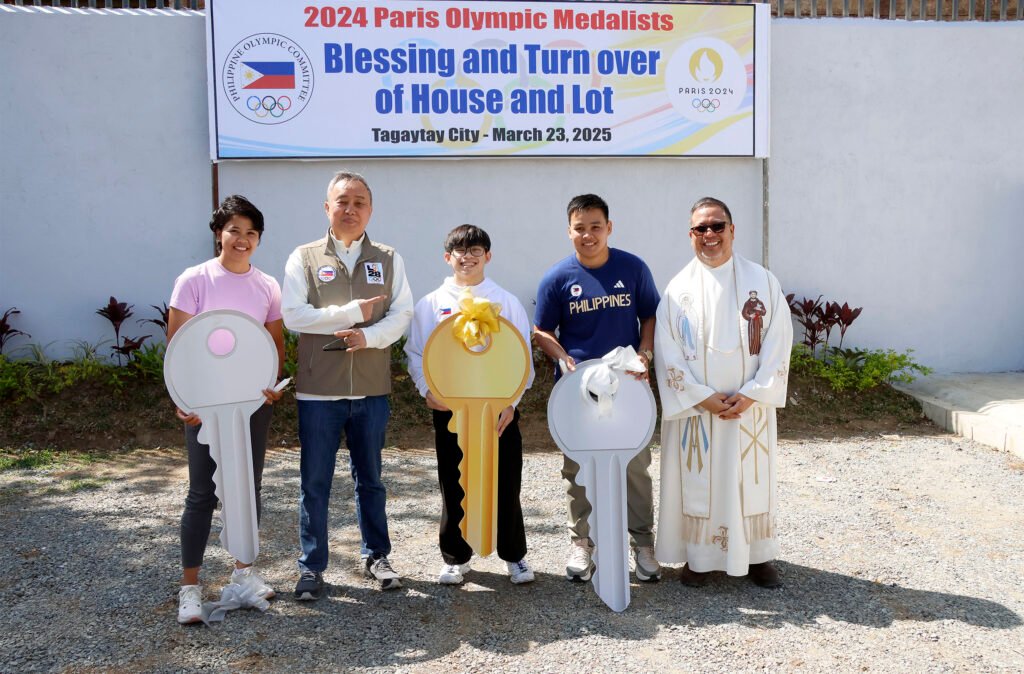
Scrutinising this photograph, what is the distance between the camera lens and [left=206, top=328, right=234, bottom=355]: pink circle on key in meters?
3.48

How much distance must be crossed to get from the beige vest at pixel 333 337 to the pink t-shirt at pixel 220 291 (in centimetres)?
21

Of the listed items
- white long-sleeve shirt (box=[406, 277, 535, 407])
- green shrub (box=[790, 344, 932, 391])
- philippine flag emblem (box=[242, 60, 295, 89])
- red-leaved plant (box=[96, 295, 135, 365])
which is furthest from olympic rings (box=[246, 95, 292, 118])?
green shrub (box=[790, 344, 932, 391])

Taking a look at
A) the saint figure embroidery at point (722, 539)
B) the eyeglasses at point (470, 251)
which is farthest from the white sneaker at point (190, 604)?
the saint figure embroidery at point (722, 539)

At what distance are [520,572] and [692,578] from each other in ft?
2.69

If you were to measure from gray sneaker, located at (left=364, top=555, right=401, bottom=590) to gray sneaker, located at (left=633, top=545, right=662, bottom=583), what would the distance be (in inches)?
45.6

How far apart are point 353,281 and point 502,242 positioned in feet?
14.6

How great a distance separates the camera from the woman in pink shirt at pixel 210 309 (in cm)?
351

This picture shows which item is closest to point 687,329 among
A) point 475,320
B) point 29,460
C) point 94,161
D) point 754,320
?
point 754,320

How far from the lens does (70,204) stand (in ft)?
25.2

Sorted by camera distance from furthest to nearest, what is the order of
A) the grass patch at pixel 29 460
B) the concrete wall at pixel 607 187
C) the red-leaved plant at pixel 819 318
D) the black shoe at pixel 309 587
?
1. the red-leaved plant at pixel 819 318
2. the concrete wall at pixel 607 187
3. the grass patch at pixel 29 460
4. the black shoe at pixel 309 587

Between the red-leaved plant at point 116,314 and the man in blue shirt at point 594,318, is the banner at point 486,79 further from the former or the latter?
the man in blue shirt at point 594,318

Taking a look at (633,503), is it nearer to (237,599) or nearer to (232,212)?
(237,599)

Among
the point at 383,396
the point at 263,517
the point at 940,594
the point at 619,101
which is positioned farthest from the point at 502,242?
the point at 940,594

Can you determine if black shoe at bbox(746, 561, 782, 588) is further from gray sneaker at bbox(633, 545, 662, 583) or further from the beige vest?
the beige vest
